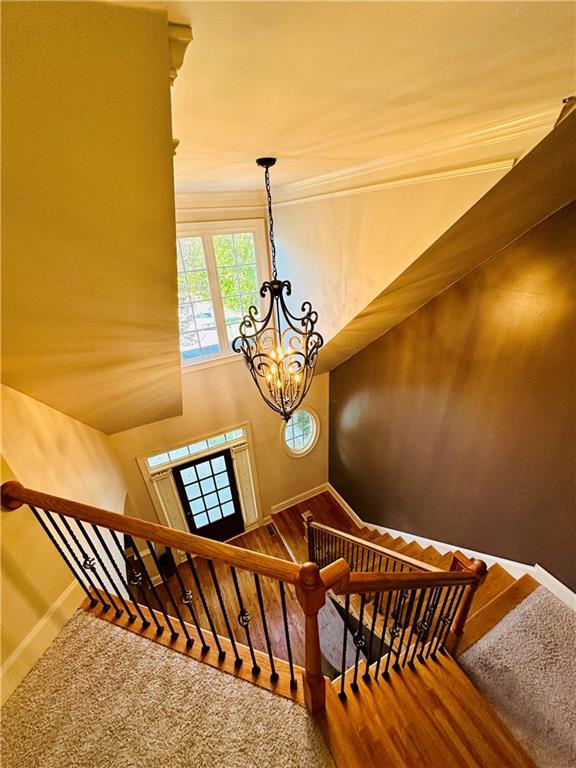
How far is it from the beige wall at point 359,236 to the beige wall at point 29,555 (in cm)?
262

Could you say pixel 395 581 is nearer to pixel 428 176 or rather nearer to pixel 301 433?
pixel 428 176

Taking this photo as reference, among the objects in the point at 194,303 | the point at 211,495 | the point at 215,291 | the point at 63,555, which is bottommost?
the point at 211,495

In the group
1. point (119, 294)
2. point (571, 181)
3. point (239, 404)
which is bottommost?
point (239, 404)

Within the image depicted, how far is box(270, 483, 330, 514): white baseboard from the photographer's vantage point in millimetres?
5707

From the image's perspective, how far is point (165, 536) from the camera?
4.33 feet

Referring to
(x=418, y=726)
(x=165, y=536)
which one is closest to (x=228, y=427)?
(x=165, y=536)

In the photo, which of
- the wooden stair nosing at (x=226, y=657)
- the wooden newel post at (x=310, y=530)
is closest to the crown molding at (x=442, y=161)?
the wooden stair nosing at (x=226, y=657)

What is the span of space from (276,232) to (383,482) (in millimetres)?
3414

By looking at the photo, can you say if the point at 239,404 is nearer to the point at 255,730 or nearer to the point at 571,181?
the point at 255,730

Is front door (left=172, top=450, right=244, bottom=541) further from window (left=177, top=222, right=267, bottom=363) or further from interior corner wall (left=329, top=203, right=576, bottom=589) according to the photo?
interior corner wall (left=329, top=203, right=576, bottom=589)

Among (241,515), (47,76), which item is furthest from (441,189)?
(241,515)

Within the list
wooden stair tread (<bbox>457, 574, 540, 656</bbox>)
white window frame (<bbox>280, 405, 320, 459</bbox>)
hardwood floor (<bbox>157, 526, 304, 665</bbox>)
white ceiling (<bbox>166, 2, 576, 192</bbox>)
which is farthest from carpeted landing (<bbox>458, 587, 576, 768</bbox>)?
white window frame (<bbox>280, 405, 320, 459</bbox>)

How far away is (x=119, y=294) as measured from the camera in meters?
1.63

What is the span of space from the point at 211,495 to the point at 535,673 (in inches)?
162
